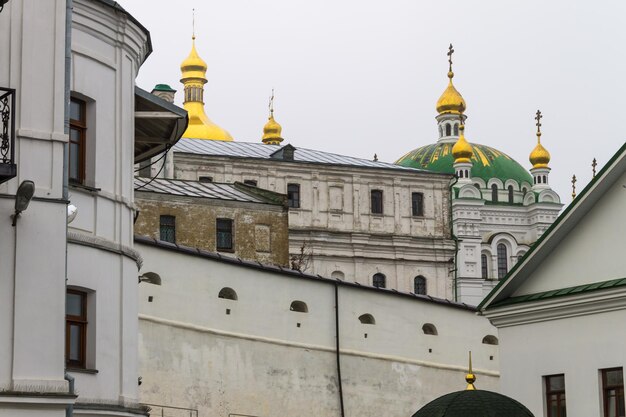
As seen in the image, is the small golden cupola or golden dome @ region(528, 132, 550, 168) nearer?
the small golden cupola

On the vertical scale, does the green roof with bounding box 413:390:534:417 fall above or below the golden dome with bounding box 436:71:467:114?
below

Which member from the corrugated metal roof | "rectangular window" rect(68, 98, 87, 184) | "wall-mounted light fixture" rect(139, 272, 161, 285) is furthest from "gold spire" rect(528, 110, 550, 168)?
"rectangular window" rect(68, 98, 87, 184)

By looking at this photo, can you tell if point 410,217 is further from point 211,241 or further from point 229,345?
point 229,345

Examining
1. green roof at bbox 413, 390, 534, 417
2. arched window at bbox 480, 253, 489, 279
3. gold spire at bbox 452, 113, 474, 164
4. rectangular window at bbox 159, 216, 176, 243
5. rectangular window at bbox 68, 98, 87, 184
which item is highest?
gold spire at bbox 452, 113, 474, 164

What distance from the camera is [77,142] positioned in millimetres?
19781

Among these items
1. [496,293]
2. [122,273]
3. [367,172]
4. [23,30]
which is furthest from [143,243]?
[367,172]

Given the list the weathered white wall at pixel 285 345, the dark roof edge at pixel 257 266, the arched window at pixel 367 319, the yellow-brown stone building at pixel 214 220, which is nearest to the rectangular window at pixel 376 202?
the yellow-brown stone building at pixel 214 220

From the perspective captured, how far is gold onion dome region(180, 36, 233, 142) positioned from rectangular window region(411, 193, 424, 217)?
71.2 ft

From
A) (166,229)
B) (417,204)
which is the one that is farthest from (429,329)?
(417,204)

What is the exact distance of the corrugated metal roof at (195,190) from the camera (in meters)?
51.3

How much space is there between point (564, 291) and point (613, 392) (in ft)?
6.74

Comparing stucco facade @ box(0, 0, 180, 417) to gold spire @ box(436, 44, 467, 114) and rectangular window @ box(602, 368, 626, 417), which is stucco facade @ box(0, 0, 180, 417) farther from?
gold spire @ box(436, 44, 467, 114)

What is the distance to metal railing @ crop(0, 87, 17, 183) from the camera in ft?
52.0

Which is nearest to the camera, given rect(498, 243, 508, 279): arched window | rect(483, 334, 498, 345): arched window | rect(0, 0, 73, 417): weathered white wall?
rect(0, 0, 73, 417): weathered white wall
